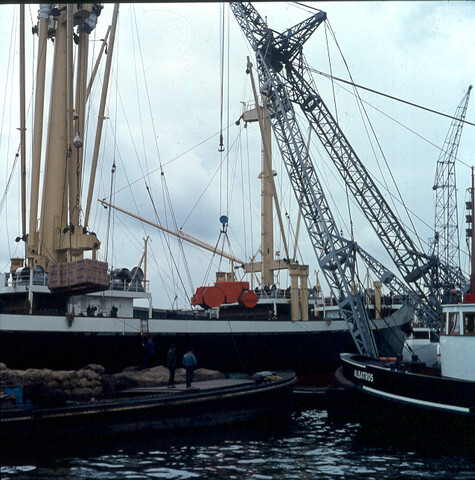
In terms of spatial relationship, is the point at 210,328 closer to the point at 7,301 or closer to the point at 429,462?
the point at 7,301

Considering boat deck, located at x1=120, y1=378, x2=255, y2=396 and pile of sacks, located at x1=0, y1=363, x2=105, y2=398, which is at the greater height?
pile of sacks, located at x1=0, y1=363, x2=105, y2=398

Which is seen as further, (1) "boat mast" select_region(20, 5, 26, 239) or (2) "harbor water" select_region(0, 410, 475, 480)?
(1) "boat mast" select_region(20, 5, 26, 239)

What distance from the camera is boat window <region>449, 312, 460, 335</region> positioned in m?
20.8

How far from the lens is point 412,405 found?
2064 centimetres

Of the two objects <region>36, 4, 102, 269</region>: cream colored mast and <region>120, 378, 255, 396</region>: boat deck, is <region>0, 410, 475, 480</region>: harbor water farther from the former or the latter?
<region>36, 4, 102, 269</region>: cream colored mast

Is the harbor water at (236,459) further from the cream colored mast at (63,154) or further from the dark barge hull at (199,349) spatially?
the cream colored mast at (63,154)

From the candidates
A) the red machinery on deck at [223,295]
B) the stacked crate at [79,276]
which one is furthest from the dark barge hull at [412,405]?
the red machinery on deck at [223,295]

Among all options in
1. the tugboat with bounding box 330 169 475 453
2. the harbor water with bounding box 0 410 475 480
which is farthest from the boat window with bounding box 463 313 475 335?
the harbor water with bounding box 0 410 475 480

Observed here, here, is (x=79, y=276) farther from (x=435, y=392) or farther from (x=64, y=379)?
(x=435, y=392)

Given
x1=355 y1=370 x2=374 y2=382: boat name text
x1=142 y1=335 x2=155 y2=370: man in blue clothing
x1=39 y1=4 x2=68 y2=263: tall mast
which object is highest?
x1=39 y1=4 x2=68 y2=263: tall mast

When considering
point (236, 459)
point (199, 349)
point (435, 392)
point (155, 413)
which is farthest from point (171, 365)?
point (435, 392)

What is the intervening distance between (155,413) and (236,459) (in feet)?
13.1

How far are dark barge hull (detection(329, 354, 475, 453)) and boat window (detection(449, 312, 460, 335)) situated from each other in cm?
202

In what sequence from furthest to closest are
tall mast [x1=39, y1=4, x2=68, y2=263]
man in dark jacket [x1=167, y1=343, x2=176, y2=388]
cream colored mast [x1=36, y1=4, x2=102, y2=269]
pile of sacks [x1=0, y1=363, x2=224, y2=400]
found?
tall mast [x1=39, y1=4, x2=68, y2=263]
cream colored mast [x1=36, y1=4, x2=102, y2=269]
man in dark jacket [x1=167, y1=343, x2=176, y2=388]
pile of sacks [x1=0, y1=363, x2=224, y2=400]
